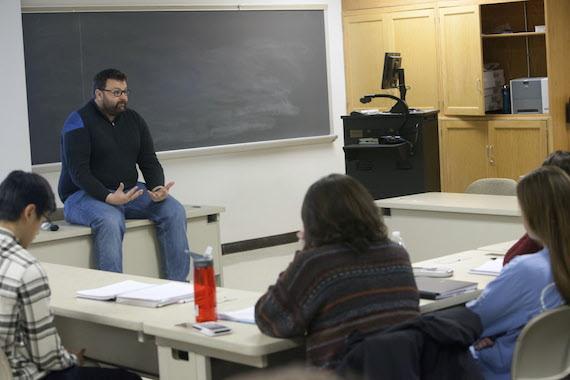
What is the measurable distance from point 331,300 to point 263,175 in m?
5.74

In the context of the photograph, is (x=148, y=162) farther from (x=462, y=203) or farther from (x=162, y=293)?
(x=162, y=293)

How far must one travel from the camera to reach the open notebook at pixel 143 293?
3225 millimetres

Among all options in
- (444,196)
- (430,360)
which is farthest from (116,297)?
(444,196)

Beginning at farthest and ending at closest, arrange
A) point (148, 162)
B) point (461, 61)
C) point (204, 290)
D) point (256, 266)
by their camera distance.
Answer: point (461, 61)
point (256, 266)
point (148, 162)
point (204, 290)

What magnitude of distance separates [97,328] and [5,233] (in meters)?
0.73

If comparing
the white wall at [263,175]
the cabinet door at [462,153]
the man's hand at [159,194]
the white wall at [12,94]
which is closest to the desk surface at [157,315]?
the man's hand at [159,194]

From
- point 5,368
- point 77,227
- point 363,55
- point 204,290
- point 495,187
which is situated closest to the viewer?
point 5,368

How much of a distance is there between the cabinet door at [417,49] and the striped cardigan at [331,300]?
5.90 metres

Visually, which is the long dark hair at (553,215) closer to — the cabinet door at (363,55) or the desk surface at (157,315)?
the desk surface at (157,315)

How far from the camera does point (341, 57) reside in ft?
29.3

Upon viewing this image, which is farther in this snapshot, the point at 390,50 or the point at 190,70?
the point at 390,50

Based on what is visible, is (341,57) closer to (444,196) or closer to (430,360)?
(444,196)

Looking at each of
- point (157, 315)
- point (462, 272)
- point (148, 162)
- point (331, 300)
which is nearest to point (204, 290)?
point (157, 315)

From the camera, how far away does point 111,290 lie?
3430mm
